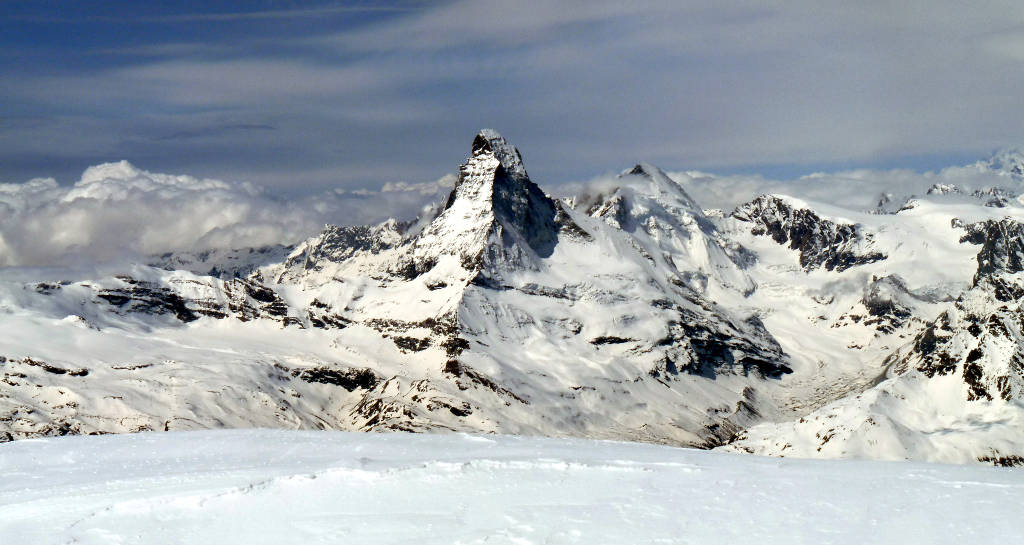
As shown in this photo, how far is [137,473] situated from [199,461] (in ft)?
13.7

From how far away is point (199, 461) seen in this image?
191 ft

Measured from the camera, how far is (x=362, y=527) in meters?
42.7

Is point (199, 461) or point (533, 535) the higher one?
point (533, 535)

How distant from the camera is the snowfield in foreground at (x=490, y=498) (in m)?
41.6

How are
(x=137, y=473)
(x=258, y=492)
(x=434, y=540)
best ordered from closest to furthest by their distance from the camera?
Result: (x=434, y=540)
(x=258, y=492)
(x=137, y=473)

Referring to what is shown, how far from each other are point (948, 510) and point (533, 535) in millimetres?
19500

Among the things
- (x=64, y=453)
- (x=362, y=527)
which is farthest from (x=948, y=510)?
(x=64, y=453)

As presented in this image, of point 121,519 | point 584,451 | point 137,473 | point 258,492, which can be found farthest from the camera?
point 584,451

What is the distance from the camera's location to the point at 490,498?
4675 centimetres

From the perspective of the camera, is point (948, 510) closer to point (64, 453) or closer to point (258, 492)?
point (258, 492)

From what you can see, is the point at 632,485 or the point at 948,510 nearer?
the point at 948,510

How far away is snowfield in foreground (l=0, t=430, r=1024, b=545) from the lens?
41562 mm

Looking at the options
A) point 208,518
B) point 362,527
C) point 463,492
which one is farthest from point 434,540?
point 208,518

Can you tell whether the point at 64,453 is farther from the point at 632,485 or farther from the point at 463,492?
the point at 632,485
